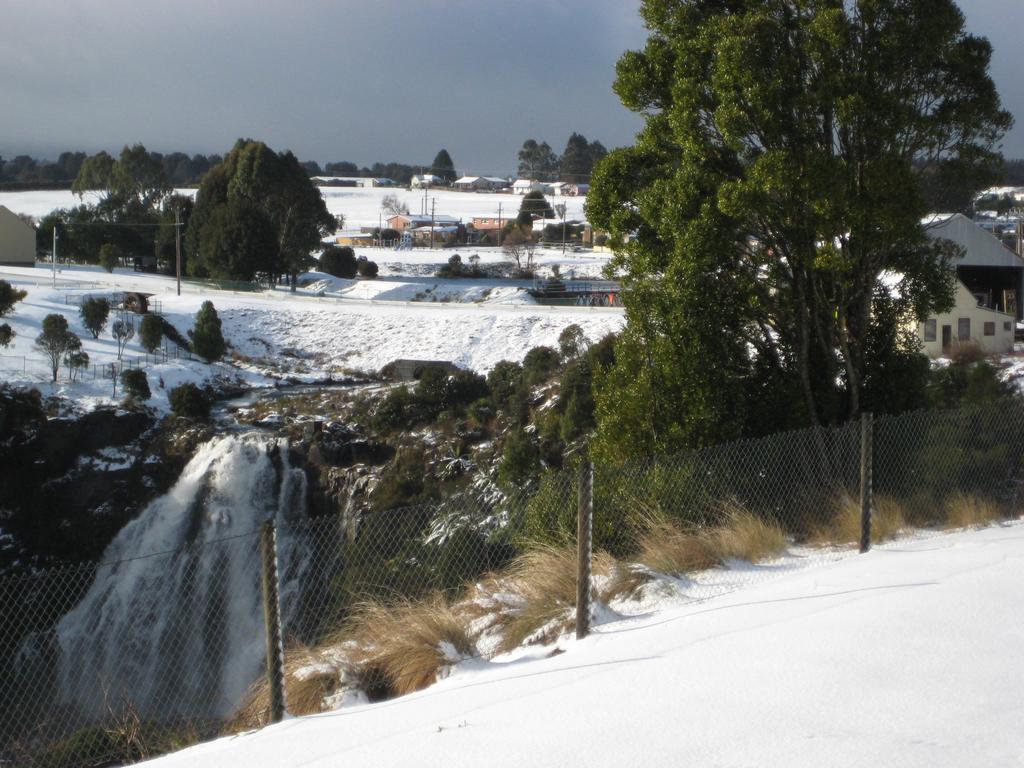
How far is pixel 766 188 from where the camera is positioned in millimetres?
10156

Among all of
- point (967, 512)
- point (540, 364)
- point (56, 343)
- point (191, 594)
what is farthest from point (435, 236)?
point (967, 512)

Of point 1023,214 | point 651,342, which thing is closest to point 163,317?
point 651,342

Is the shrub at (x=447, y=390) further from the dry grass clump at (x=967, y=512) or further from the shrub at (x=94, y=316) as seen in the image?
the dry grass clump at (x=967, y=512)

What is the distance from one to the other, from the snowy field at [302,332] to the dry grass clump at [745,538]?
24.3 metres

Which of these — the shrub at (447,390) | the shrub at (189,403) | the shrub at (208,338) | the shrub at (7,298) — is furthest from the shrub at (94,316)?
the shrub at (447,390)

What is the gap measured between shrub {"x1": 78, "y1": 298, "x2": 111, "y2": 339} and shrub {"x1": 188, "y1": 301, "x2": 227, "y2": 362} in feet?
10.8

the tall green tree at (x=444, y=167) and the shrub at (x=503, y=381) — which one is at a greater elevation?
the tall green tree at (x=444, y=167)

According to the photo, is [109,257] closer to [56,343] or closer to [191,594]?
[56,343]

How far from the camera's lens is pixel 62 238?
63406 millimetres

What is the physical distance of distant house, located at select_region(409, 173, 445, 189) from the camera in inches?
5576

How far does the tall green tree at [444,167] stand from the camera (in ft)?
538

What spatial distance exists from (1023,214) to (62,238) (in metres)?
54.9

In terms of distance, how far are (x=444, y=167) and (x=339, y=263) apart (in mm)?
107845

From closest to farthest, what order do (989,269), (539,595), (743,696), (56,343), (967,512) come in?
(743,696) < (539,595) < (967,512) < (56,343) < (989,269)
